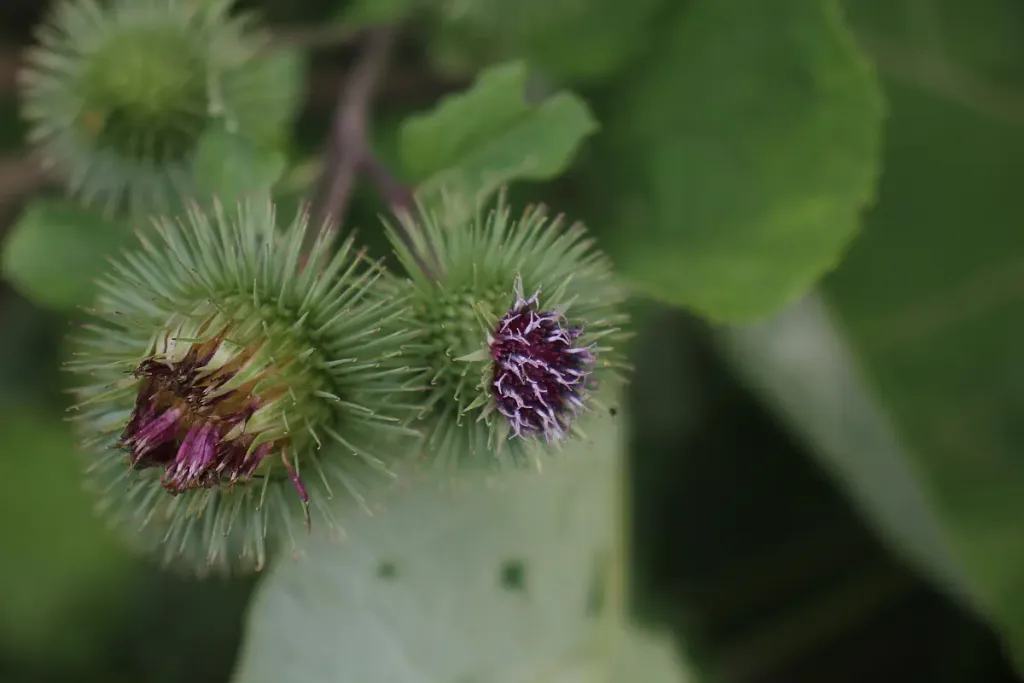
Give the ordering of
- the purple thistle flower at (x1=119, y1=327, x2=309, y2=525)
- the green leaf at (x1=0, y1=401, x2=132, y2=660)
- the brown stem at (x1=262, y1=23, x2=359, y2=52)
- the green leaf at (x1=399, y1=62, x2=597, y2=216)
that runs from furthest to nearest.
A: 1. the green leaf at (x1=0, y1=401, x2=132, y2=660)
2. the brown stem at (x1=262, y1=23, x2=359, y2=52)
3. the green leaf at (x1=399, y1=62, x2=597, y2=216)
4. the purple thistle flower at (x1=119, y1=327, x2=309, y2=525)

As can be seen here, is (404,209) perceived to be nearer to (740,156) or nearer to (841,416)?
Answer: (740,156)

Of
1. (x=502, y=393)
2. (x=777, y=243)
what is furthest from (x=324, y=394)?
(x=777, y=243)

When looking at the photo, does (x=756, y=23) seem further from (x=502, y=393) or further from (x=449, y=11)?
(x=502, y=393)

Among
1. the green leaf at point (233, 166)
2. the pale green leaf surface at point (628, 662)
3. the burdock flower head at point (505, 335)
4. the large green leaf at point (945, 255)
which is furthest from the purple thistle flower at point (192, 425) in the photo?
the large green leaf at point (945, 255)

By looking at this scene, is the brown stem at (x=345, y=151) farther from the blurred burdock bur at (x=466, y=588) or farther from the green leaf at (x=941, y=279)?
the green leaf at (x=941, y=279)

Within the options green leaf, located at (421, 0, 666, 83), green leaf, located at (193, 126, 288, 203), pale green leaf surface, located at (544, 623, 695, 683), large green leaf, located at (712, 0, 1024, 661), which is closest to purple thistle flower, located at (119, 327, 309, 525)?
green leaf, located at (193, 126, 288, 203)

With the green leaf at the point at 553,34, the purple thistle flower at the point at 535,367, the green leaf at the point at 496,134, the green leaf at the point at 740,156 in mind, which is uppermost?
the green leaf at the point at 553,34

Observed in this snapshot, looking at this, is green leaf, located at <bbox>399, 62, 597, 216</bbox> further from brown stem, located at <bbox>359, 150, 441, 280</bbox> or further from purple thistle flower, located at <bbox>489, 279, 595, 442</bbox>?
purple thistle flower, located at <bbox>489, 279, 595, 442</bbox>

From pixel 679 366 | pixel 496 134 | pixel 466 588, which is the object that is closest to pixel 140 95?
pixel 496 134
